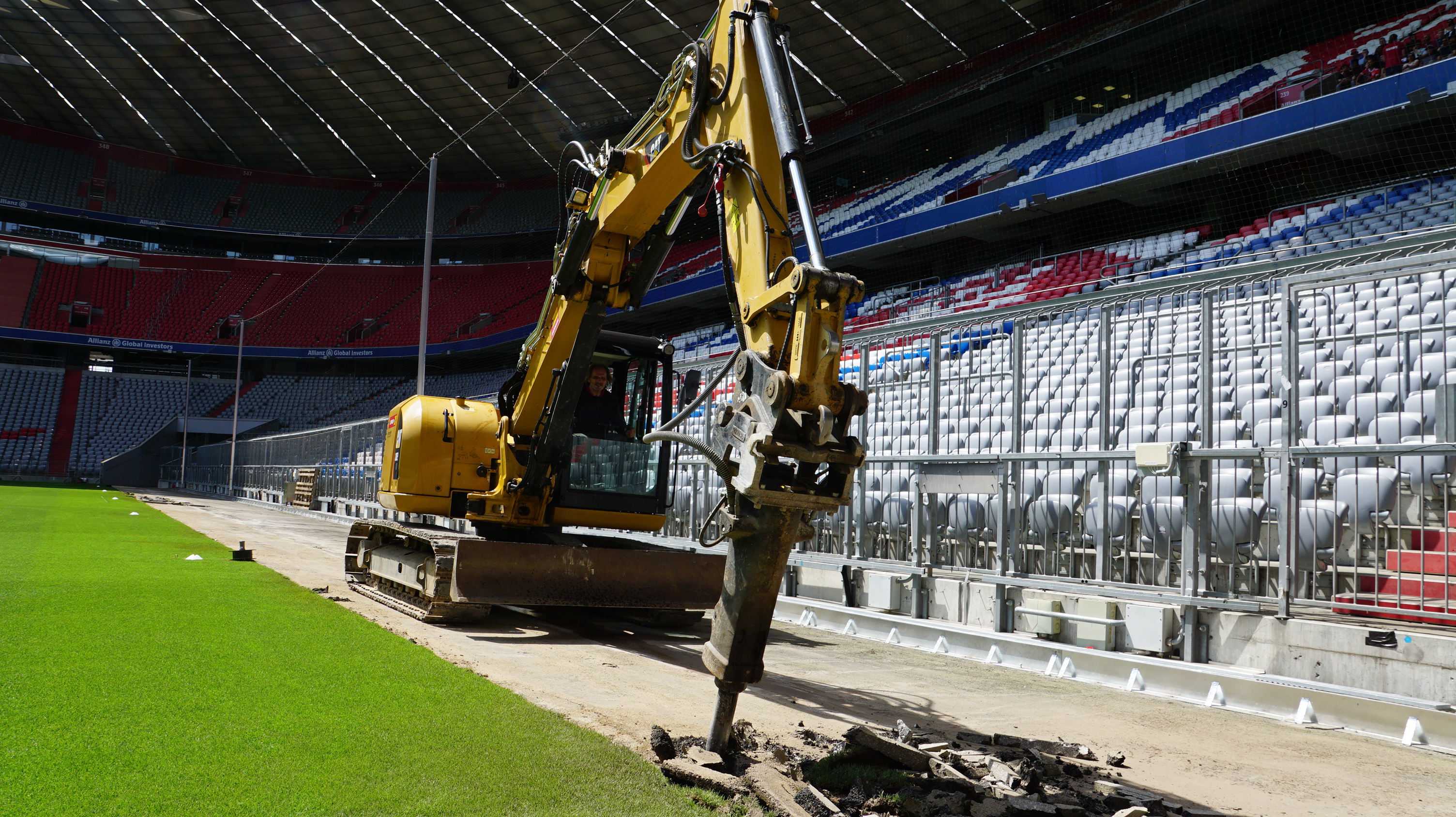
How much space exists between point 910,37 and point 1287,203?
14.1m

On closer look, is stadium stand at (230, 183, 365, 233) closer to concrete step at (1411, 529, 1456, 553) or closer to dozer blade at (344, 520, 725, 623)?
dozer blade at (344, 520, 725, 623)

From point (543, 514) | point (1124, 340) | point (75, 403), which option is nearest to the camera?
point (1124, 340)

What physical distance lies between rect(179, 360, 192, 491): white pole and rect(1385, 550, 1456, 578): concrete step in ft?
154

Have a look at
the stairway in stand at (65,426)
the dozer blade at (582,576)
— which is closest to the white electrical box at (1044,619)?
the dozer blade at (582,576)

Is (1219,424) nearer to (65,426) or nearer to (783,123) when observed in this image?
(783,123)

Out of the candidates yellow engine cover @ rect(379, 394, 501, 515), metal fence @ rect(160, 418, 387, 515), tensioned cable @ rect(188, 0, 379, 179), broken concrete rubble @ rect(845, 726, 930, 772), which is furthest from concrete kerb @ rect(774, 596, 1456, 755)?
tensioned cable @ rect(188, 0, 379, 179)

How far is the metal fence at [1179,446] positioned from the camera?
6246 mm

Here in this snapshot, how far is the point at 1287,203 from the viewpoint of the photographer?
22.9m

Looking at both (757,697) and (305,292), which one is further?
(305,292)

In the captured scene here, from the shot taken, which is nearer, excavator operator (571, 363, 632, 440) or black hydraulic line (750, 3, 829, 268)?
black hydraulic line (750, 3, 829, 268)

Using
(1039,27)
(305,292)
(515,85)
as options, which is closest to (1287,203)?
(1039,27)

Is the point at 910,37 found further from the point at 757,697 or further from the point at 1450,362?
the point at 757,697

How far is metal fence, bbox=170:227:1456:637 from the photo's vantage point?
625 cm

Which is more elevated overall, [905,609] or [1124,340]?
[1124,340]
